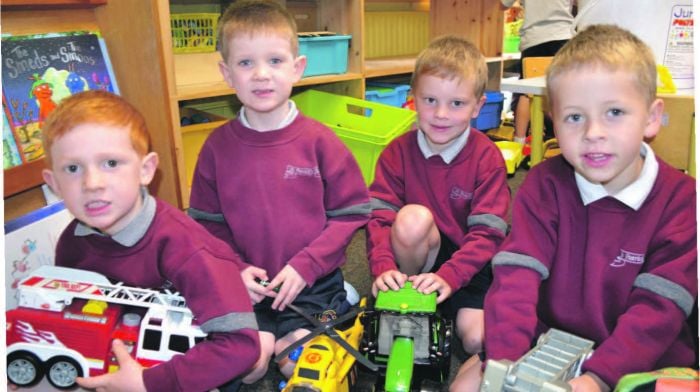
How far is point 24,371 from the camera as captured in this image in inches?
38.9

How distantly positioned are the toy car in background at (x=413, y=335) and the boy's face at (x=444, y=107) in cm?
45

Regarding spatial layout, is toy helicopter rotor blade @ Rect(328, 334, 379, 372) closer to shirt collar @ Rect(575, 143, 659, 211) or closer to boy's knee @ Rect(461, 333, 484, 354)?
boy's knee @ Rect(461, 333, 484, 354)

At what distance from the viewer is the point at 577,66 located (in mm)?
917

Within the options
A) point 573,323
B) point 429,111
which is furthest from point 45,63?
point 573,323

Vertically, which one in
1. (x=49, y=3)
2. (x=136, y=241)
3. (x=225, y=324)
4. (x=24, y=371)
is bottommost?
(x=24, y=371)

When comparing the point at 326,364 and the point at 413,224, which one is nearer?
the point at 326,364

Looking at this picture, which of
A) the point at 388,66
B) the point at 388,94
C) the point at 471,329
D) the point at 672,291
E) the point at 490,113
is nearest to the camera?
the point at 672,291

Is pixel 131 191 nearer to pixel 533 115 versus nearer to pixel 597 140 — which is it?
pixel 597 140

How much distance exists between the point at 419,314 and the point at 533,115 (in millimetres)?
1094

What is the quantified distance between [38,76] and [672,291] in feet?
5.12

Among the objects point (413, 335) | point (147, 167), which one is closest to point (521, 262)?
point (413, 335)

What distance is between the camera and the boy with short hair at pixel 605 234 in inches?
34.2

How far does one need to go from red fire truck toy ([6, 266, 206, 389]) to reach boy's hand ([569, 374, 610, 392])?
60 centimetres

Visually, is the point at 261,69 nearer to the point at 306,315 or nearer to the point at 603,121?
the point at 306,315
